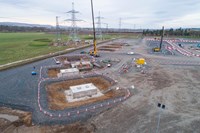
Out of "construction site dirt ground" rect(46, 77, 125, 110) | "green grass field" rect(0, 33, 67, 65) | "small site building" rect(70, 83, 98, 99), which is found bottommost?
"construction site dirt ground" rect(46, 77, 125, 110)

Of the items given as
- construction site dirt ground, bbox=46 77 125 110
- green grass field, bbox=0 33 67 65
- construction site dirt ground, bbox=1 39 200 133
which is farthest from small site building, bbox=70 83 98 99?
green grass field, bbox=0 33 67 65

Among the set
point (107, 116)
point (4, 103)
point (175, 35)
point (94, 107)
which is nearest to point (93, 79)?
point (94, 107)

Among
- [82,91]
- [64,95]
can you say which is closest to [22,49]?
[64,95]

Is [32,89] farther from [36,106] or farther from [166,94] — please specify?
[166,94]

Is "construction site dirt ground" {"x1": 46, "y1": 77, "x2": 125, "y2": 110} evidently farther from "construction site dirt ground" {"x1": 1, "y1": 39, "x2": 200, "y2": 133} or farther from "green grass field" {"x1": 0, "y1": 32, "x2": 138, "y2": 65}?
"green grass field" {"x1": 0, "y1": 32, "x2": 138, "y2": 65}

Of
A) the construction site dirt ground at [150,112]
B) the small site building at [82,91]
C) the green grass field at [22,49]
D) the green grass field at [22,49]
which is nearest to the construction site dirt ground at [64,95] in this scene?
the small site building at [82,91]

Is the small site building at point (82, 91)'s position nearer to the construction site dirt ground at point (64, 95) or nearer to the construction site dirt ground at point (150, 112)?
the construction site dirt ground at point (64, 95)
